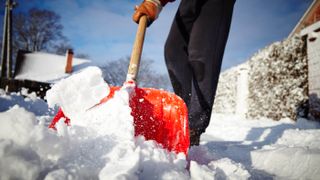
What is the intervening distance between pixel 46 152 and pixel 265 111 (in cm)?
668

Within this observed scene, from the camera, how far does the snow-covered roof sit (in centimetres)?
1873

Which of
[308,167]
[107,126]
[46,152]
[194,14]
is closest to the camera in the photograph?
[46,152]

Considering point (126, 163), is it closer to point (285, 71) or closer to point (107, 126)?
point (107, 126)

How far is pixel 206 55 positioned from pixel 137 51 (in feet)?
1.65

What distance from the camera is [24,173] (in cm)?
65

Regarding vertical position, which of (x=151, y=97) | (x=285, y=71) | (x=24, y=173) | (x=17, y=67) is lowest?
(x=17, y=67)

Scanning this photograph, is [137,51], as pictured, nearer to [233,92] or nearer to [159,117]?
[159,117]

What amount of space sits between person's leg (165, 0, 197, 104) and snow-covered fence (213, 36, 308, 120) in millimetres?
4283

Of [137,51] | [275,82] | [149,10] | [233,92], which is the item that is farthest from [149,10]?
[233,92]

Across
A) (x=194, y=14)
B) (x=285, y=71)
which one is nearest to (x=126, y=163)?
(x=194, y=14)

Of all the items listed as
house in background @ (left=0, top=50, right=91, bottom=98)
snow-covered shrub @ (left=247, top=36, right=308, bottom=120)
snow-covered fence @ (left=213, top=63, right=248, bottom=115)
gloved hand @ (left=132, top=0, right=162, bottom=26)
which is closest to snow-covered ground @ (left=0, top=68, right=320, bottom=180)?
gloved hand @ (left=132, top=0, right=162, bottom=26)

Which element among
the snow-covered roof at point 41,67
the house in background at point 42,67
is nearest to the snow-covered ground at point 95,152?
the house in background at point 42,67

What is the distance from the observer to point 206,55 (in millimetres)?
1657

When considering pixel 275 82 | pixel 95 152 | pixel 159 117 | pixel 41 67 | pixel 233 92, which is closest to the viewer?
pixel 95 152
